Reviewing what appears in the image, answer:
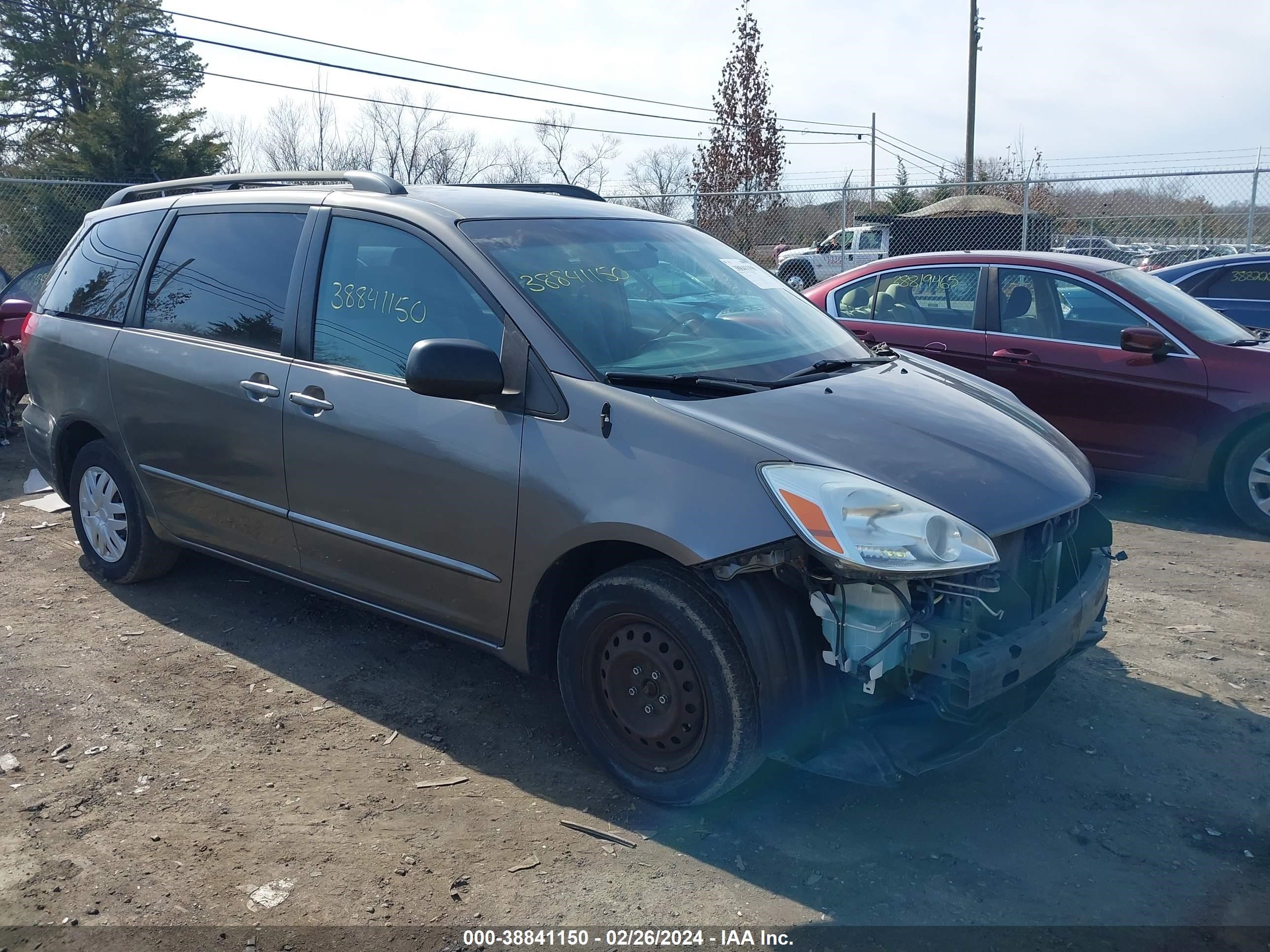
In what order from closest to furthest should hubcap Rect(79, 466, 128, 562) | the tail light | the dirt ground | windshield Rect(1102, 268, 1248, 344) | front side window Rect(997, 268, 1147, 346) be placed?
the dirt ground
hubcap Rect(79, 466, 128, 562)
the tail light
windshield Rect(1102, 268, 1248, 344)
front side window Rect(997, 268, 1147, 346)

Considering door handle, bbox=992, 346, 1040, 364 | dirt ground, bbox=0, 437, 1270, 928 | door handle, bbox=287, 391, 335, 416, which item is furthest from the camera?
door handle, bbox=992, 346, 1040, 364

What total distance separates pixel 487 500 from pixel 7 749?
6.54 ft

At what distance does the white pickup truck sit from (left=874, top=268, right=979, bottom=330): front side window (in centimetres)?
1434

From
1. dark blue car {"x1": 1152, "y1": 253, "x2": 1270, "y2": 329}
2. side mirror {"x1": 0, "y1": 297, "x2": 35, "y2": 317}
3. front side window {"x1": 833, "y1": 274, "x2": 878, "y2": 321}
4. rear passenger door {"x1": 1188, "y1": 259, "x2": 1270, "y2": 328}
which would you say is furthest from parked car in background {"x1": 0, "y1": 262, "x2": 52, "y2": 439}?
rear passenger door {"x1": 1188, "y1": 259, "x2": 1270, "y2": 328}

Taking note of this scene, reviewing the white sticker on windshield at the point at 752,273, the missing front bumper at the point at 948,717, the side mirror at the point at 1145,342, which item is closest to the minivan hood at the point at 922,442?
the missing front bumper at the point at 948,717

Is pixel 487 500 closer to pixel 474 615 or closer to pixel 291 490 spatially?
pixel 474 615

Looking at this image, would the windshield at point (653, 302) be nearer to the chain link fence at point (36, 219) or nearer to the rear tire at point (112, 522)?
the rear tire at point (112, 522)

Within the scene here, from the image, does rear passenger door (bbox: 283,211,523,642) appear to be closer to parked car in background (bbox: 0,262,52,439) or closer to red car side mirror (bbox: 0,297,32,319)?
parked car in background (bbox: 0,262,52,439)

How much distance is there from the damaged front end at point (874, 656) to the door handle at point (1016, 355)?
4.22 m

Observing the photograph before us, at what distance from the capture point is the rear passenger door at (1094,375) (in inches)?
252

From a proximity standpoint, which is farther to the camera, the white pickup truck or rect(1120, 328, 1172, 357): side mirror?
the white pickup truck

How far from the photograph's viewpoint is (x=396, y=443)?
12.0 feet

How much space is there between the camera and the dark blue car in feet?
28.6

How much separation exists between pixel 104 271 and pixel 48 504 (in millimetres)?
2612
